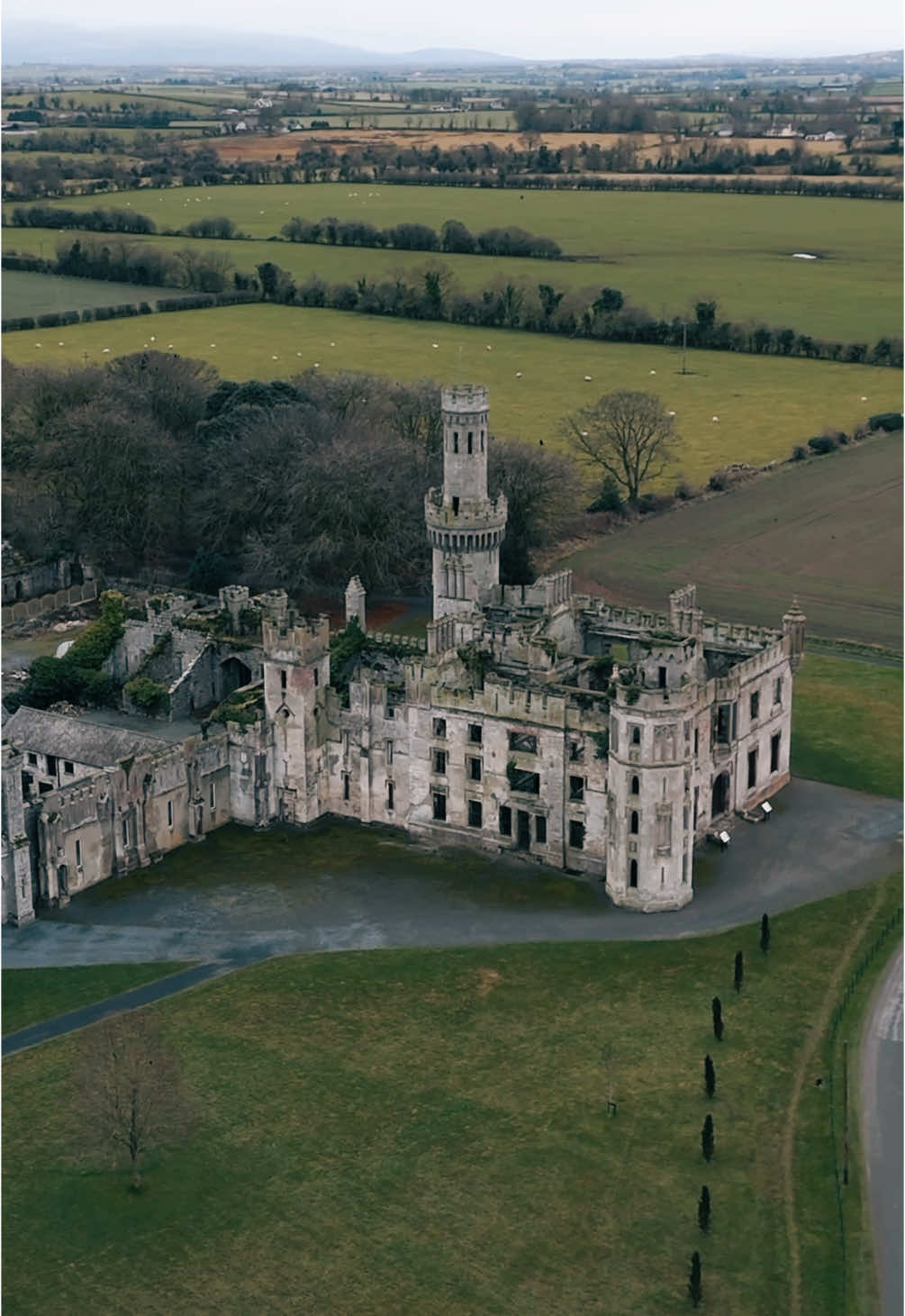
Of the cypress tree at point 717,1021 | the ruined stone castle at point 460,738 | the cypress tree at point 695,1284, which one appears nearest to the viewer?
the cypress tree at point 695,1284

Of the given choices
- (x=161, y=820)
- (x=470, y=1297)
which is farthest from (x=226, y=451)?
(x=470, y=1297)

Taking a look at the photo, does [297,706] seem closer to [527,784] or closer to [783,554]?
[527,784]

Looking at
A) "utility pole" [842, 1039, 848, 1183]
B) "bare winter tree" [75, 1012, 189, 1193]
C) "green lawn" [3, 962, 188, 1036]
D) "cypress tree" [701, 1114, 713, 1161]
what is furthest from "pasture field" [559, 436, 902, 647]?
"bare winter tree" [75, 1012, 189, 1193]

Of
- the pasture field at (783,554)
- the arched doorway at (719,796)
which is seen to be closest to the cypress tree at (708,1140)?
the arched doorway at (719,796)

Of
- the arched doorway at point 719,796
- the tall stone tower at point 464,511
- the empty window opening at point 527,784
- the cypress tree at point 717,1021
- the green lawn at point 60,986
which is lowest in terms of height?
the green lawn at point 60,986

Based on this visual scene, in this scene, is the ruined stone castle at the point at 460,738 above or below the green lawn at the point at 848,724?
above

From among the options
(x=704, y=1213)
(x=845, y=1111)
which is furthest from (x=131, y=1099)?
(x=845, y=1111)

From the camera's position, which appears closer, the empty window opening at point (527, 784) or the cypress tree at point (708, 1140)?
the cypress tree at point (708, 1140)

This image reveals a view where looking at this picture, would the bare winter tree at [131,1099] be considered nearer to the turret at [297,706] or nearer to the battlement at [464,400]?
the turret at [297,706]
